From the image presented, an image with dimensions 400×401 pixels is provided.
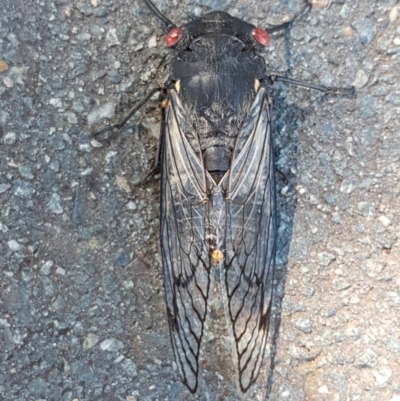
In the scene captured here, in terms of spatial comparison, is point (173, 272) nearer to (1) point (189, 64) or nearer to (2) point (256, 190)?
(2) point (256, 190)

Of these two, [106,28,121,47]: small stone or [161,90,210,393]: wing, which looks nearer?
[161,90,210,393]: wing

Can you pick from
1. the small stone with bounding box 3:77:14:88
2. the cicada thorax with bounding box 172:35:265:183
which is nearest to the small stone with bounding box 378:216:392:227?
the cicada thorax with bounding box 172:35:265:183

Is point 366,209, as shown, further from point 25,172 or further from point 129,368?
point 25,172

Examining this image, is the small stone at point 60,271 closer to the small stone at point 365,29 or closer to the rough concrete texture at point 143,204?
the rough concrete texture at point 143,204

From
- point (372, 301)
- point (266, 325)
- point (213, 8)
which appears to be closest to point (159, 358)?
point (266, 325)

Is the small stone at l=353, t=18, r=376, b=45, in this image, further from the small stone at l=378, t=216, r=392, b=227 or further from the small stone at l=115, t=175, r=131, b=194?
the small stone at l=115, t=175, r=131, b=194

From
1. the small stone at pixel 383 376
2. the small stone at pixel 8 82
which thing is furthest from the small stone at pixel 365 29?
the small stone at pixel 8 82
